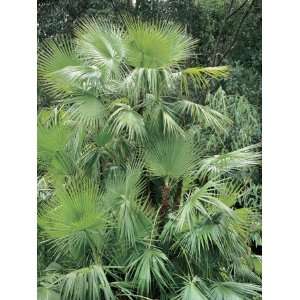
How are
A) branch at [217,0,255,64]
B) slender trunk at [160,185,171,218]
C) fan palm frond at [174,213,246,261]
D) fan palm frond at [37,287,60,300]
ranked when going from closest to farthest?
fan palm frond at [174,213,246,261]
fan palm frond at [37,287,60,300]
slender trunk at [160,185,171,218]
branch at [217,0,255,64]

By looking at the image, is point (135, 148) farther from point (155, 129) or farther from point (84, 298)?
point (84, 298)

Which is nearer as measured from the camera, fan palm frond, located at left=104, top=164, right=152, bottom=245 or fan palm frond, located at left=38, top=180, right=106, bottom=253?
fan palm frond, located at left=38, top=180, right=106, bottom=253

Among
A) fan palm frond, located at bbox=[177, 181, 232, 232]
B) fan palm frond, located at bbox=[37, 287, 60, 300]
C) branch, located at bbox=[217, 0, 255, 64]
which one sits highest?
branch, located at bbox=[217, 0, 255, 64]

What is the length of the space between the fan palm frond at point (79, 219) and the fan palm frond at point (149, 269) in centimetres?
22

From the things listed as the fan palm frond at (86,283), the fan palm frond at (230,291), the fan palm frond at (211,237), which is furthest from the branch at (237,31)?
the fan palm frond at (86,283)

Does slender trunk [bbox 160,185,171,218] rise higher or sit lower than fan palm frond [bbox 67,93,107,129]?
lower

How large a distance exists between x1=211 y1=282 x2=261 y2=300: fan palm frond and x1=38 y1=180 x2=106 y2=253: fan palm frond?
24.1 inches

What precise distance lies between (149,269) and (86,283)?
316mm

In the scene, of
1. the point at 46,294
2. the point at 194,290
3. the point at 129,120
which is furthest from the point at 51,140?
the point at 194,290

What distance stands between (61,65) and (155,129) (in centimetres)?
70

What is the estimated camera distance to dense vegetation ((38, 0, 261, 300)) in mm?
2824

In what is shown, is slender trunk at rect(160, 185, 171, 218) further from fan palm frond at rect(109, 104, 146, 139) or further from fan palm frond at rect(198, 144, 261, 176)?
fan palm frond at rect(109, 104, 146, 139)

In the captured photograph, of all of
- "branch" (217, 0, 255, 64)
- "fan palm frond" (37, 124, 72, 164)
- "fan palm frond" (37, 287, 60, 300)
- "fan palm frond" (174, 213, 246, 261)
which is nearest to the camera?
"fan palm frond" (174, 213, 246, 261)

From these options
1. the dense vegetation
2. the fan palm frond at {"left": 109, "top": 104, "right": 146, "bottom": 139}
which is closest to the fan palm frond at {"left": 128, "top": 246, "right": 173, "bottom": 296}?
the dense vegetation
